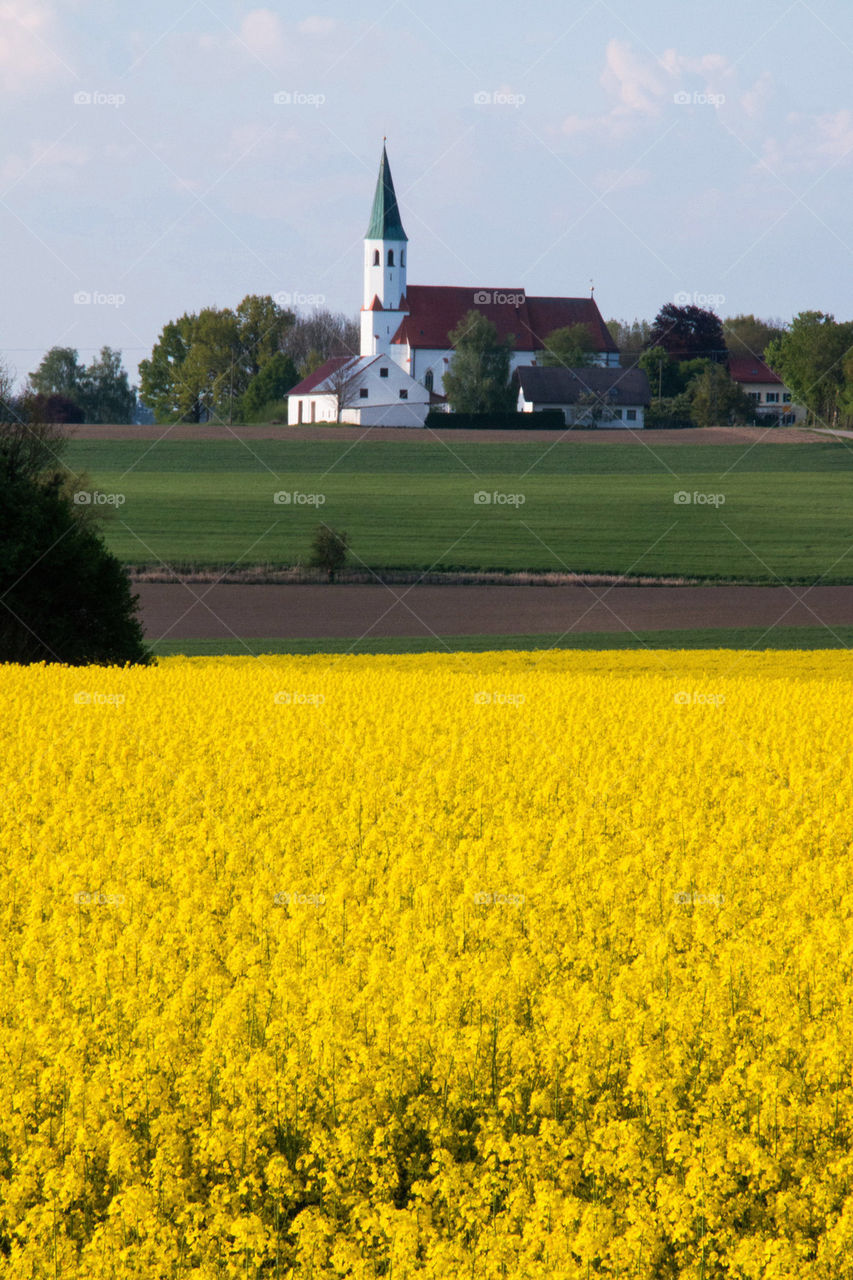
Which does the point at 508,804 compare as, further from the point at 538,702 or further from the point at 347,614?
the point at 347,614

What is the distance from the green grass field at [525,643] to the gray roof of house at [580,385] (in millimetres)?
65198

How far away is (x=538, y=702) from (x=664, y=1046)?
10751mm

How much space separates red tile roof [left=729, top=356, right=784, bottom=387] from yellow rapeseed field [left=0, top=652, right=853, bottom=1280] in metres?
108

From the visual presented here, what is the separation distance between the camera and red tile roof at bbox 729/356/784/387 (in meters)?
112

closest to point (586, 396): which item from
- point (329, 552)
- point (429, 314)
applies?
point (429, 314)

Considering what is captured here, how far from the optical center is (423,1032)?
500 cm

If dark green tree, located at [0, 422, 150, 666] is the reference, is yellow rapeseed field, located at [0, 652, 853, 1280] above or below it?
below

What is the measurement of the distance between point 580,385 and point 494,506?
138ft

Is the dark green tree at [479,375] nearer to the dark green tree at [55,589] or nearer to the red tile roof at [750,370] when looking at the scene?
the red tile roof at [750,370]

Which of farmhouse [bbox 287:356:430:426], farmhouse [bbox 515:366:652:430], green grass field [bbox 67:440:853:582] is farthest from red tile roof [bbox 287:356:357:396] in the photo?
farmhouse [bbox 515:366:652:430]

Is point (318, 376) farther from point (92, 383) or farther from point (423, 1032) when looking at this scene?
point (423, 1032)

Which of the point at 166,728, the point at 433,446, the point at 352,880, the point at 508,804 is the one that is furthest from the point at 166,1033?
the point at 433,446

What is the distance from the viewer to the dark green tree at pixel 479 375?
92312 mm

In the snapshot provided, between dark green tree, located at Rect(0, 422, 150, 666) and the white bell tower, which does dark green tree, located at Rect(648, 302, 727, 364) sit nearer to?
the white bell tower
